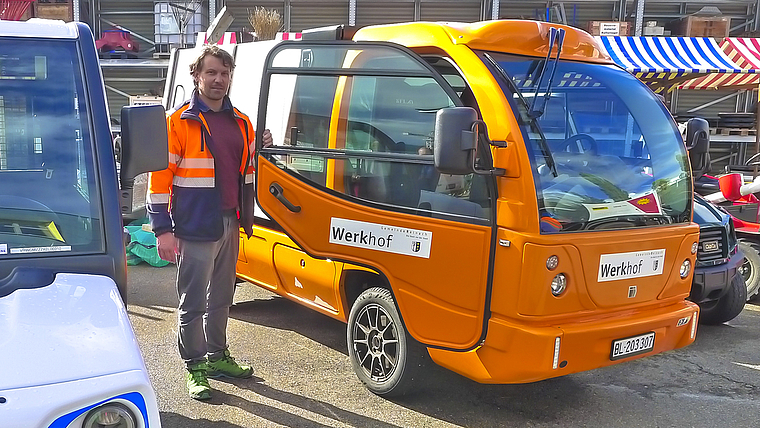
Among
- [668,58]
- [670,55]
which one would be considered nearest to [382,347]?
[668,58]

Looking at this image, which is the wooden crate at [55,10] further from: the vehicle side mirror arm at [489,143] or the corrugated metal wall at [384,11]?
the vehicle side mirror arm at [489,143]

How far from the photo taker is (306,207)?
13.7 feet

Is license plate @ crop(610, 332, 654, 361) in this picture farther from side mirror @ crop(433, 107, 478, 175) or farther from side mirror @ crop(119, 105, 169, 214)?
side mirror @ crop(119, 105, 169, 214)

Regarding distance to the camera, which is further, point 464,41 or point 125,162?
point 464,41

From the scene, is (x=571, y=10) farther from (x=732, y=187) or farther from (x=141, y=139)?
(x=141, y=139)

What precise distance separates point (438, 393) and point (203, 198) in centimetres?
189

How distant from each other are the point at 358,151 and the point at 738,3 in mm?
14644

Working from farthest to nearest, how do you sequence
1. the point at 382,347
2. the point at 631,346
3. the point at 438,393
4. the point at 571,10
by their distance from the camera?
1. the point at 571,10
2. the point at 438,393
3. the point at 382,347
4. the point at 631,346

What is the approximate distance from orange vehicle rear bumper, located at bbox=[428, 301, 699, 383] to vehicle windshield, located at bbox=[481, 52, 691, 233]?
0.51 metres

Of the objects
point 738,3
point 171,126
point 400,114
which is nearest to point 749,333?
point 400,114

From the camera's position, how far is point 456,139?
10.3 feet

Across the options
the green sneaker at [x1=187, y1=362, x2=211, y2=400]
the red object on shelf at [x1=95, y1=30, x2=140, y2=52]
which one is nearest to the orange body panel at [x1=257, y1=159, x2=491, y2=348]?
the green sneaker at [x1=187, y1=362, x2=211, y2=400]

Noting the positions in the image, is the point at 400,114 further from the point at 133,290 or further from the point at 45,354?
the point at 133,290

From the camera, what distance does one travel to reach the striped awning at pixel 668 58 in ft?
35.6
